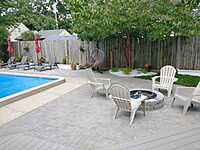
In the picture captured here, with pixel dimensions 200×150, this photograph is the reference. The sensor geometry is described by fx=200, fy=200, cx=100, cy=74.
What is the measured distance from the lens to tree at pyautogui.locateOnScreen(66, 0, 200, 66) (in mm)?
7445

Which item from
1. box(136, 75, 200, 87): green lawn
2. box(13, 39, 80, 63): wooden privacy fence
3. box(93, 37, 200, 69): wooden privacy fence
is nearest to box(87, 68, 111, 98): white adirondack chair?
box(136, 75, 200, 87): green lawn

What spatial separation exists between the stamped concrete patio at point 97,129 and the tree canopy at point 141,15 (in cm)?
343

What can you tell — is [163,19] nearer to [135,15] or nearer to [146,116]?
[135,15]

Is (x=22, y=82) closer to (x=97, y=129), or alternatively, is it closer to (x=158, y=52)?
(x=97, y=129)

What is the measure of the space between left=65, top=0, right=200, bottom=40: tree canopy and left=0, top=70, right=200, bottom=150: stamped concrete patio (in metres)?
3.43

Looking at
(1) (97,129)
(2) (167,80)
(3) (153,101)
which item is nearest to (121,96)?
(1) (97,129)

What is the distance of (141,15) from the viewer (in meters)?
7.58

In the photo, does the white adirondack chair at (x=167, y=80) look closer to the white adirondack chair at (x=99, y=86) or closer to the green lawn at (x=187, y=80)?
the green lawn at (x=187, y=80)

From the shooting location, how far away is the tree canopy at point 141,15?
24.4 feet

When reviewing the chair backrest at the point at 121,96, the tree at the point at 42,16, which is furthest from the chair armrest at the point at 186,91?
the tree at the point at 42,16

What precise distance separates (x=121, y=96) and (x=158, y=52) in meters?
6.74

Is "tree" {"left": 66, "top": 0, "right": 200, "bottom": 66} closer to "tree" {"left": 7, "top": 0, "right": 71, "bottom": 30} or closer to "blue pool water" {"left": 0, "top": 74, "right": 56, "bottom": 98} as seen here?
"blue pool water" {"left": 0, "top": 74, "right": 56, "bottom": 98}

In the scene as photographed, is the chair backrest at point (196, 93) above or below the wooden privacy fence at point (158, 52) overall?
below

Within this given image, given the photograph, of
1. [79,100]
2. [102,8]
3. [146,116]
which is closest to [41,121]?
[79,100]
